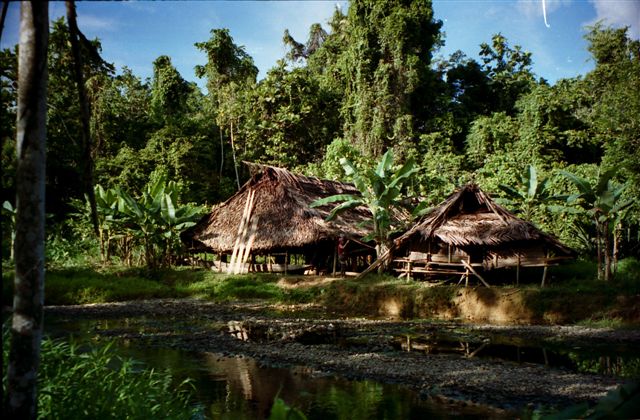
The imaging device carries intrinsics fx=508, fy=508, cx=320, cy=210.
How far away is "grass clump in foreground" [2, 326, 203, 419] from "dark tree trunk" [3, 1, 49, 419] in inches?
32.4

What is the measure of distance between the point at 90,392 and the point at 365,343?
17.6 ft

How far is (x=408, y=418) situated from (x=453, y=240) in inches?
270

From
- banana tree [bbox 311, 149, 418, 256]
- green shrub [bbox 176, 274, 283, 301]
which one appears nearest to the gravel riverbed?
green shrub [bbox 176, 274, 283, 301]

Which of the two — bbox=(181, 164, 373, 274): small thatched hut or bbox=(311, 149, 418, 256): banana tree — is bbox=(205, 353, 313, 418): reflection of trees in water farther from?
bbox=(181, 164, 373, 274): small thatched hut

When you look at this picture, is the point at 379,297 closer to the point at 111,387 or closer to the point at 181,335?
the point at 181,335

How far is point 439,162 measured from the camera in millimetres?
18062

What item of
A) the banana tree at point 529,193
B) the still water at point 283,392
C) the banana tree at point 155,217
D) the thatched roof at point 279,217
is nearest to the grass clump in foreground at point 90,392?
the still water at point 283,392

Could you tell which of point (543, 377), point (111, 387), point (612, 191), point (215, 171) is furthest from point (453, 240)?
point (215, 171)

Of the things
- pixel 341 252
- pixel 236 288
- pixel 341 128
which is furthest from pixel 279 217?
pixel 341 128

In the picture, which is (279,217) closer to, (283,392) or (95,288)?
(95,288)

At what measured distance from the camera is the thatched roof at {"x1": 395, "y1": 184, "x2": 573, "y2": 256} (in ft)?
35.8

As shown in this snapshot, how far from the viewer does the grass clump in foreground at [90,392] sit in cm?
299

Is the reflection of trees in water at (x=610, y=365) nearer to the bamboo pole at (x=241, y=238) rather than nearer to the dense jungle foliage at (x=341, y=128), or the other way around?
the dense jungle foliage at (x=341, y=128)

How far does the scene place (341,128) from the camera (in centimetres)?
2261
